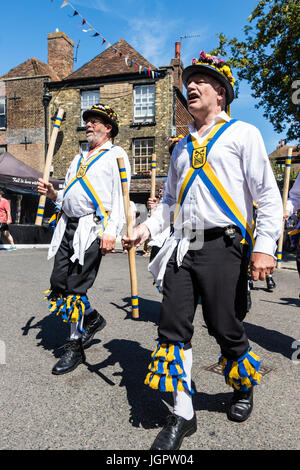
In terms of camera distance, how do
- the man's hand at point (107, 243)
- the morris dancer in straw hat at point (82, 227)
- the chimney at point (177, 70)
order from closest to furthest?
1. the man's hand at point (107, 243)
2. the morris dancer in straw hat at point (82, 227)
3. the chimney at point (177, 70)

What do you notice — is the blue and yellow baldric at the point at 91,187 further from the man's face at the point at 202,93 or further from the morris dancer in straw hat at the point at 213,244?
the man's face at the point at 202,93

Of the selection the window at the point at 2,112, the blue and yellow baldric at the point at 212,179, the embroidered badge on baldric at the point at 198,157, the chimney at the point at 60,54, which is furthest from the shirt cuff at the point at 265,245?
the chimney at the point at 60,54

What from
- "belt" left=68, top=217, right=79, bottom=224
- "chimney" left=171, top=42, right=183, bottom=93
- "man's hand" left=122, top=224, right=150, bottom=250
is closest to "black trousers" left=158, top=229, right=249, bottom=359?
"man's hand" left=122, top=224, right=150, bottom=250

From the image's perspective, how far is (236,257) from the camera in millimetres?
2234

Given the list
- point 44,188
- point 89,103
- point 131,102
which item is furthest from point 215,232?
point 89,103

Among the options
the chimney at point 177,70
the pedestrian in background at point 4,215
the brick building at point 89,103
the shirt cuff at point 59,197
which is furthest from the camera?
the chimney at point 177,70

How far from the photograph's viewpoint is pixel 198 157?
226 centimetres

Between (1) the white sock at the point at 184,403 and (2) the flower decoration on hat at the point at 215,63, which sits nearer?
(1) the white sock at the point at 184,403

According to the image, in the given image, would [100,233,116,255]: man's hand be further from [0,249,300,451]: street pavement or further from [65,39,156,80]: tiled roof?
[65,39,156,80]: tiled roof

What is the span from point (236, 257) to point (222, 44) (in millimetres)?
14207

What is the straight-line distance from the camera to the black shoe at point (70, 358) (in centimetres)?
301

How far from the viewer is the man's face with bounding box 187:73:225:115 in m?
2.33
